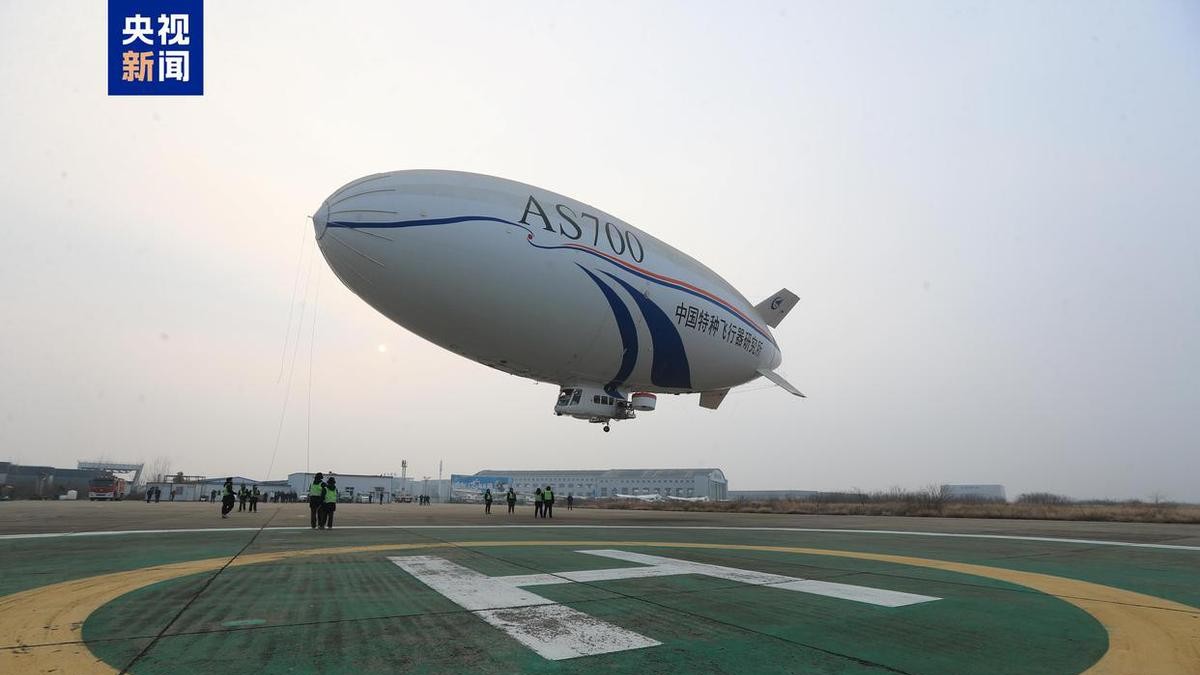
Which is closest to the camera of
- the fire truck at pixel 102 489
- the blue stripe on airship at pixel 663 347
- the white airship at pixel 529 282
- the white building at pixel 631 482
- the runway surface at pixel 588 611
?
the runway surface at pixel 588 611

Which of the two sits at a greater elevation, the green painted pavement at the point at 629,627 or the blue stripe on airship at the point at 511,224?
the blue stripe on airship at the point at 511,224

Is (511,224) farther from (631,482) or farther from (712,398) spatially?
(631,482)

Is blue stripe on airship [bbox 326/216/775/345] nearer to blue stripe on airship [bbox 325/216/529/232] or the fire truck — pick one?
blue stripe on airship [bbox 325/216/529/232]

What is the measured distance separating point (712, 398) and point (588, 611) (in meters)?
25.6

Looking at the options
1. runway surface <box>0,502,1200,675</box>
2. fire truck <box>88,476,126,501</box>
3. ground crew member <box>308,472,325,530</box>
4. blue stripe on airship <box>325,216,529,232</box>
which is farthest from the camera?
fire truck <box>88,476,126,501</box>

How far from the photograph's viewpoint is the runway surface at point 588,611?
13.3 feet

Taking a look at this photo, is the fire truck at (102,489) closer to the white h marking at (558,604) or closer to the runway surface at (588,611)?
the runway surface at (588,611)

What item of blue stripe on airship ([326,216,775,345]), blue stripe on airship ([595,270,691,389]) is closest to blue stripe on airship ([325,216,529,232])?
blue stripe on airship ([326,216,775,345])

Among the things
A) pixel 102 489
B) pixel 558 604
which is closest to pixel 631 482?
pixel 102 489

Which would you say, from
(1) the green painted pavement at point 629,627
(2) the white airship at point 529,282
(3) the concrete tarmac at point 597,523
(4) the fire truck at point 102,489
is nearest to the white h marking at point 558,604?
(1) the green painted pavement at point 629,627

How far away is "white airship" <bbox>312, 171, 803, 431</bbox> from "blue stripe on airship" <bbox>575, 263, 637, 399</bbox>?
0.05m

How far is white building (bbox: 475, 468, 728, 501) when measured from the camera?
130875mm

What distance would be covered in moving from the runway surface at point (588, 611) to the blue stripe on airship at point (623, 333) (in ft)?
29.3

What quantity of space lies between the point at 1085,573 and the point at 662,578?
6.38m
